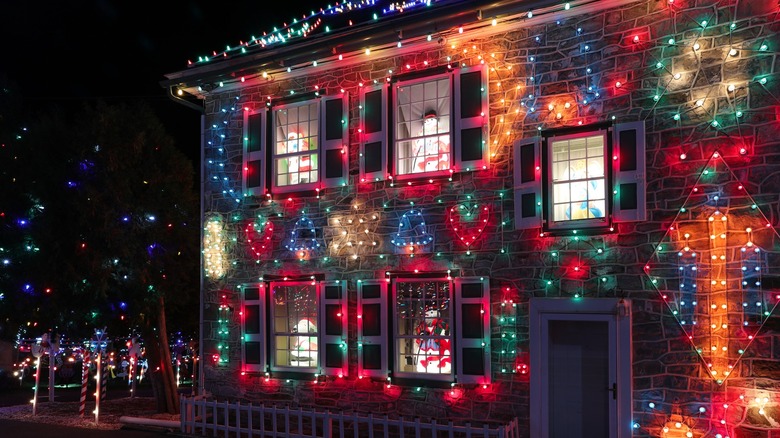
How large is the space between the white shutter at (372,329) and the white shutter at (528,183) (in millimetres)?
2604

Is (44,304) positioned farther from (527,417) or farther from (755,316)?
(755,316)

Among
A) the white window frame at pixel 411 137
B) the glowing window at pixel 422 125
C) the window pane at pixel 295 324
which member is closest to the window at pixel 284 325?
the window pane at pixel 295 324

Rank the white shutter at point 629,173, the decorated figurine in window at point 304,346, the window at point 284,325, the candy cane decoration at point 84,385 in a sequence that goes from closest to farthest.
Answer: the white shutter at point 629,173 < the window at point 284,325 < the decorated figurine in window at point 304,346 < the candy cane decoration at point 84,385

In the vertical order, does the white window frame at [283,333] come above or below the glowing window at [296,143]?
below

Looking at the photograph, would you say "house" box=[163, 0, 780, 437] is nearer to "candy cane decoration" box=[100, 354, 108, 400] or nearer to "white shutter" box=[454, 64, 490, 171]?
"white shutter" box=[454, 64, 490, 171]

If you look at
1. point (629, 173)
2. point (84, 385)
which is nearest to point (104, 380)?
point (84, 385)

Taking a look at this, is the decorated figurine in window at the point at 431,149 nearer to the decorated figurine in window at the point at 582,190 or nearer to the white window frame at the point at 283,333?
the decorated figurine in window at the point at 582,190

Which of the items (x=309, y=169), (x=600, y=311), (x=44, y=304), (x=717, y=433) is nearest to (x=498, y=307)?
(x=600, y=311)

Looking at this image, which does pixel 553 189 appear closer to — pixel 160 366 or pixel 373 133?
pixel 373 133

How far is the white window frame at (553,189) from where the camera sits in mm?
9477

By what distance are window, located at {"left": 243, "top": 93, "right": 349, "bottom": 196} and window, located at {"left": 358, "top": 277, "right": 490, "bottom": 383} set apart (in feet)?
7.62

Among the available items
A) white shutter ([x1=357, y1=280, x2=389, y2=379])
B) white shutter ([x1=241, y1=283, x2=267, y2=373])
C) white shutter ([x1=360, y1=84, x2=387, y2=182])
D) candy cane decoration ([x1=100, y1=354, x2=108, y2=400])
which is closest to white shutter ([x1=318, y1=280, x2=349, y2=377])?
white shutter ([x1=357, y1=280, x2=389, y2=379])

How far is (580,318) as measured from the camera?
9625 mm

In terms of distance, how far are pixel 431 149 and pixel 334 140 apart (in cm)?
178
